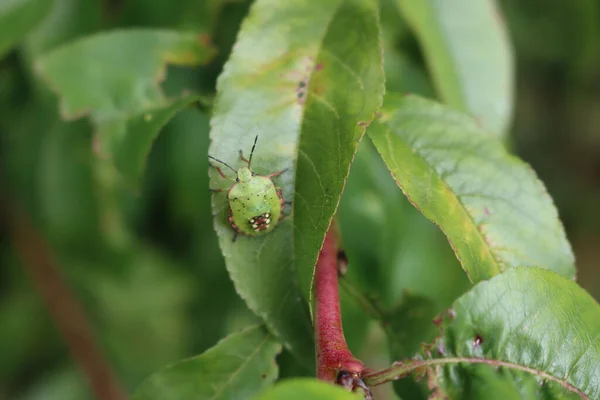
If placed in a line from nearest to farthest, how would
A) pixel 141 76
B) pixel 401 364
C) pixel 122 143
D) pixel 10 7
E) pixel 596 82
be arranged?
pixel 401 364, pixel 122 143, pixel 141 76, pixel 10 7, pixel 596 82

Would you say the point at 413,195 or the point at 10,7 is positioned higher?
the point at 10,7

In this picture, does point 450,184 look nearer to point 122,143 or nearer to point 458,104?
point 458,104

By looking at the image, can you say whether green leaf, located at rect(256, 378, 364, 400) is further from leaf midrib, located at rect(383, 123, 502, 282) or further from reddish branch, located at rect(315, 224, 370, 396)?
leaf midrib, located at rect(383, 123, 502, 282)

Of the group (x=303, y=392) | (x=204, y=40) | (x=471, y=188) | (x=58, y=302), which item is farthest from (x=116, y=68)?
(x=58, y=302)

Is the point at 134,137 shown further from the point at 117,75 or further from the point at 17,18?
the point at 17,18

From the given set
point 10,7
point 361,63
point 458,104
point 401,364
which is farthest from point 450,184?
point 10,7

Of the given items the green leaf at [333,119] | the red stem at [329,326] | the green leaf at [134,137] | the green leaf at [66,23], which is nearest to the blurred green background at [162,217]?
the green leaf at [66,23]
